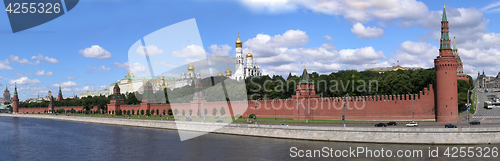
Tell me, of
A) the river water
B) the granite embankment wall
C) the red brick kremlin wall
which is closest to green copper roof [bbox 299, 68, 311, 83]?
the red brick kremlin wall

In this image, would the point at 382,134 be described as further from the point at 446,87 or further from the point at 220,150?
the point at 446,87

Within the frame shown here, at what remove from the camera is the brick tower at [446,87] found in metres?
37.3

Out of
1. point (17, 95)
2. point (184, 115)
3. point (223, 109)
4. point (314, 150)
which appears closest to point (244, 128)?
point (314, 150)

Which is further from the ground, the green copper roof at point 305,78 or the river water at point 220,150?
the green copper roof at point 305,78

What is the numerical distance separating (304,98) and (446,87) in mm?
15345

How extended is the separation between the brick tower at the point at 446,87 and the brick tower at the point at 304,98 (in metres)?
13.7

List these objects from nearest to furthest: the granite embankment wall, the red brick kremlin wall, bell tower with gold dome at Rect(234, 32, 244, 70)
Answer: the granite embankment wall < the red brick kremlin wall < bell tower with gold dome at Rect(234, 32, 244, 70)

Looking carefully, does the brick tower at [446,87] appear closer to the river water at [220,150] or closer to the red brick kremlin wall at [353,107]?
A: the red brick kremlin wall at [353,107]

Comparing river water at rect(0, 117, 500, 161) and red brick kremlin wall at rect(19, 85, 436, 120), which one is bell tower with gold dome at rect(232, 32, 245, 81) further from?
river water at rect(0, 117, 500, 161)

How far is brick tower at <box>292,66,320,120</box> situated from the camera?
4706 cm

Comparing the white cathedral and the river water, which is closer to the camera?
the river water

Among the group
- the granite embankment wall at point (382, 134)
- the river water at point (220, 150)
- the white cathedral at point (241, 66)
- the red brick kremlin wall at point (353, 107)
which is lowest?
the river water at point (220, 150)

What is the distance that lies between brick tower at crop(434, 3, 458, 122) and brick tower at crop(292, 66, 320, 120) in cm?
1370

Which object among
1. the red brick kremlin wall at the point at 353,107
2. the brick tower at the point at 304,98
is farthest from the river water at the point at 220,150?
the red brick kremlin wall at the point at 353,107
